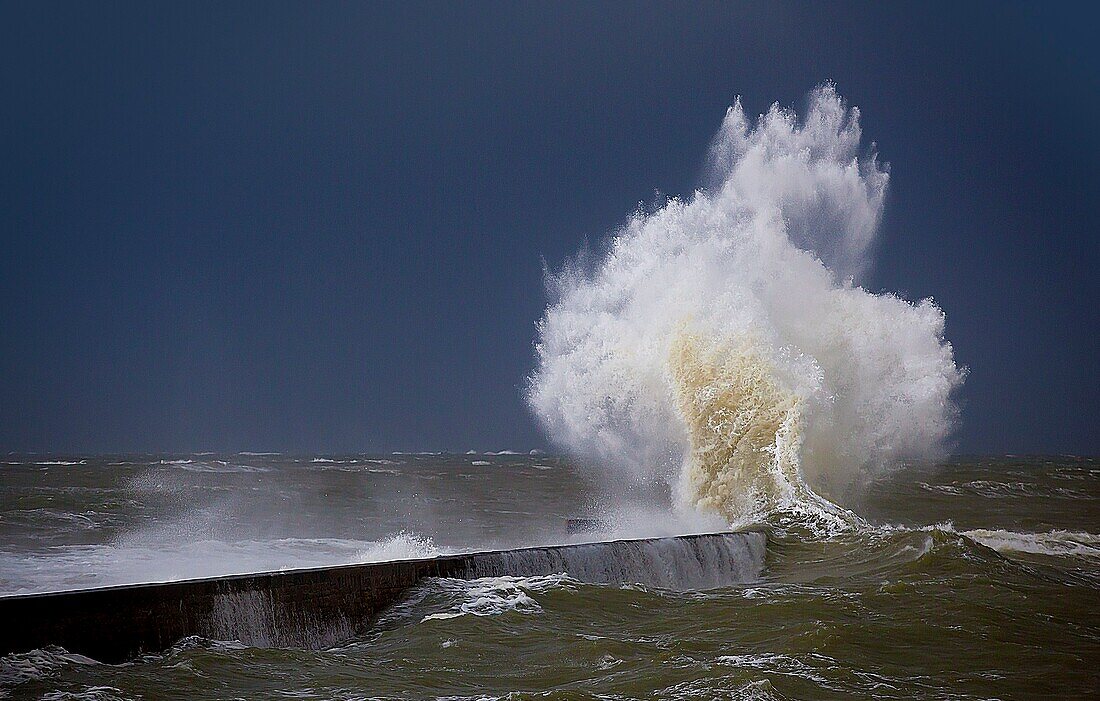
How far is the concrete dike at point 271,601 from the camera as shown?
529cm

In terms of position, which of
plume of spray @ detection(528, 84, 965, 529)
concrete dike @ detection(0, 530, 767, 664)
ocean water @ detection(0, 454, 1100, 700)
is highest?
plume of spray @ detection(528, 84, 965, 529)

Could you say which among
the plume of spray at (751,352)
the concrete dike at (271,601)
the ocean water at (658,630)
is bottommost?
the ocean water at (658,630)

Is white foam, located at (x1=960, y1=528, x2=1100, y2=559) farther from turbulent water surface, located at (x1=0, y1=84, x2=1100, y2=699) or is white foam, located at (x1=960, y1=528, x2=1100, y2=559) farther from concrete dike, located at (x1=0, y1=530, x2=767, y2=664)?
concrete dike, located at (x1=0, y1=530, x2=767, y2=664)

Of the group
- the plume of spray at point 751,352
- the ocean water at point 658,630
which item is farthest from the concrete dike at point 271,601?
the plume of spray at point 751,352

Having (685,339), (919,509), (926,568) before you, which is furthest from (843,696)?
(919,509)

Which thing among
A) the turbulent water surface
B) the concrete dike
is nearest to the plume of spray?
the turbulent water surface

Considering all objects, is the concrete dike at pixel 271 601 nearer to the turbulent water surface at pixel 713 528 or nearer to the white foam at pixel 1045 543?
the turbulent water surface at pixel 713 528

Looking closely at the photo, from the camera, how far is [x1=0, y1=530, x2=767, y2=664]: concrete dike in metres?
5.29

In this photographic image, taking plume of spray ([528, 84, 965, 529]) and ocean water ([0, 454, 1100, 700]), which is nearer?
ocean water ([0, 454, 1100, 700])

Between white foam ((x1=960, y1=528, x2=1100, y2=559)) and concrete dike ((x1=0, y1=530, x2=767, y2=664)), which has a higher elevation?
concrete dike ((x1=0, y1=530, x2=767, y2=664))

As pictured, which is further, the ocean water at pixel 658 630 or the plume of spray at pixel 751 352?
the plume of spray at pixel 751 352

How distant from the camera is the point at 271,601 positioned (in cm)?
643

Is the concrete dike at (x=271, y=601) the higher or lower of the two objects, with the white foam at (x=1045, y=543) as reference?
higher

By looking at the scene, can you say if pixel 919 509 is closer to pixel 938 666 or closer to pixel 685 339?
pixel 685 339
